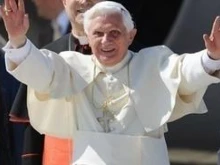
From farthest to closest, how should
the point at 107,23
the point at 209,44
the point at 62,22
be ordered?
the point at 62,22 < the point at 107,23 < the point at 209,44

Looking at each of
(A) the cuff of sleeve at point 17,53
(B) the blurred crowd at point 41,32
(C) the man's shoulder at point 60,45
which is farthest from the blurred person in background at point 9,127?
(A) the cuff of sleeve at point 17,53

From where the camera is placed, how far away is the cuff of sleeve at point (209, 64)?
3910 mm

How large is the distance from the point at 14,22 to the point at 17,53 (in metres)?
0.10

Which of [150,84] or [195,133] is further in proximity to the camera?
[195,133]

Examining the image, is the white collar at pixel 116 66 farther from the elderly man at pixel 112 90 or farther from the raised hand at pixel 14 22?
the raised hand at pixel 14 22

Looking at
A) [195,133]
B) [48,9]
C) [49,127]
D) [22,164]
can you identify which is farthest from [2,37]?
[49,127]

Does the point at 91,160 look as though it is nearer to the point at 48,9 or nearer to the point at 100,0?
the point at 100,0

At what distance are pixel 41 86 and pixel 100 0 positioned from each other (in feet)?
1.94

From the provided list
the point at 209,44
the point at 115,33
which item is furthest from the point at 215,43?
the point at 115,33

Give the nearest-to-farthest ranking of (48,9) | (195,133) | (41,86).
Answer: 1. (41,86)
2. (195,133)
3. (48,9)

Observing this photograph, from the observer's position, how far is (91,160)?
4066mm

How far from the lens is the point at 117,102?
4.10 metres

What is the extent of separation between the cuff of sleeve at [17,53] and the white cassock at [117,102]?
0.07m

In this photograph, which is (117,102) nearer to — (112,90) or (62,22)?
(112,90)
